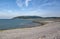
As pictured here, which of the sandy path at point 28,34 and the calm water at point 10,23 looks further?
the calm water at point 10,23

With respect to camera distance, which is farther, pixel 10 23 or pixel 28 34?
pixel 10 23

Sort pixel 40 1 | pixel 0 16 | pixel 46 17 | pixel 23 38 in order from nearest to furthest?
pixel 23 38 < pixel 0 16 < pixel 40 1 < pixel 46 17

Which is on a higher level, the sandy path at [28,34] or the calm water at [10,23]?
the calm water at [10,23]

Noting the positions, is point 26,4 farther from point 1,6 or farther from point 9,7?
point 1,6

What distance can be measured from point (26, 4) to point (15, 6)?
29cm

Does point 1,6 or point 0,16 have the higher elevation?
point 1,6

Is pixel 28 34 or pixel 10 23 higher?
pixel 10 23

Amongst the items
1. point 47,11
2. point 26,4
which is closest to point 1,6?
point 26,4

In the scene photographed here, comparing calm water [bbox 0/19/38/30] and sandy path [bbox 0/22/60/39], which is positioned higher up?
calm water [bbox 0/19/38/30]

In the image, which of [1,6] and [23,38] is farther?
[1,6]

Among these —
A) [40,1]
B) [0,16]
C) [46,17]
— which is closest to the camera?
[0,16]

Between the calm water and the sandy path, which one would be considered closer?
the sandy path

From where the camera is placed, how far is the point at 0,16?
112 inches

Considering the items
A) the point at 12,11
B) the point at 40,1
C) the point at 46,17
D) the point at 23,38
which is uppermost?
the point at 40,1
